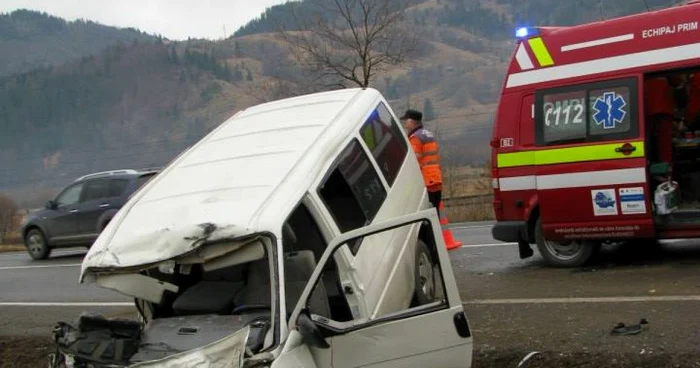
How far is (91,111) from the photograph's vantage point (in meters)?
124

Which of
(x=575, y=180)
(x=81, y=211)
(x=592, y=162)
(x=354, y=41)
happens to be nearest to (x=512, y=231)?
(x=575, y=180)

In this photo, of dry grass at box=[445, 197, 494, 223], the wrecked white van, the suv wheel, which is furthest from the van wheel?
the suv wheel

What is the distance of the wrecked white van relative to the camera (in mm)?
3904

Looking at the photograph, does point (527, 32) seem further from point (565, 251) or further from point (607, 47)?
point (565, 251)

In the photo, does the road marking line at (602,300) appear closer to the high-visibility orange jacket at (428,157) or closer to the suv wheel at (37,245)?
the high-visibility orange jacket at (428,157)

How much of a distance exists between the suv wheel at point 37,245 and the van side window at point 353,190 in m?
13.3

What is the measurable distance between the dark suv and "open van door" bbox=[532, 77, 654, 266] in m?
9.38

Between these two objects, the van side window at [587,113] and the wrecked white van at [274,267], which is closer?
the wrecked white van at [274,267]

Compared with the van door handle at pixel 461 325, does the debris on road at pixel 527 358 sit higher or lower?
lower

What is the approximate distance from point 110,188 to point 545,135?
10.3 m

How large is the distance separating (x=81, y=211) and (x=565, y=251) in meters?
11.0

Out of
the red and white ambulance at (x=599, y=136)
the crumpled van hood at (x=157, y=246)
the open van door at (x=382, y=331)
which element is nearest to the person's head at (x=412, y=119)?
the red and white ambulance at (x=599, y=136)

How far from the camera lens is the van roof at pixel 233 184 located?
4059 mm

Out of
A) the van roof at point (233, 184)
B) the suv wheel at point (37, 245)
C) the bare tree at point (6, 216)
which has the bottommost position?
the bare tree at point (6, 216)
